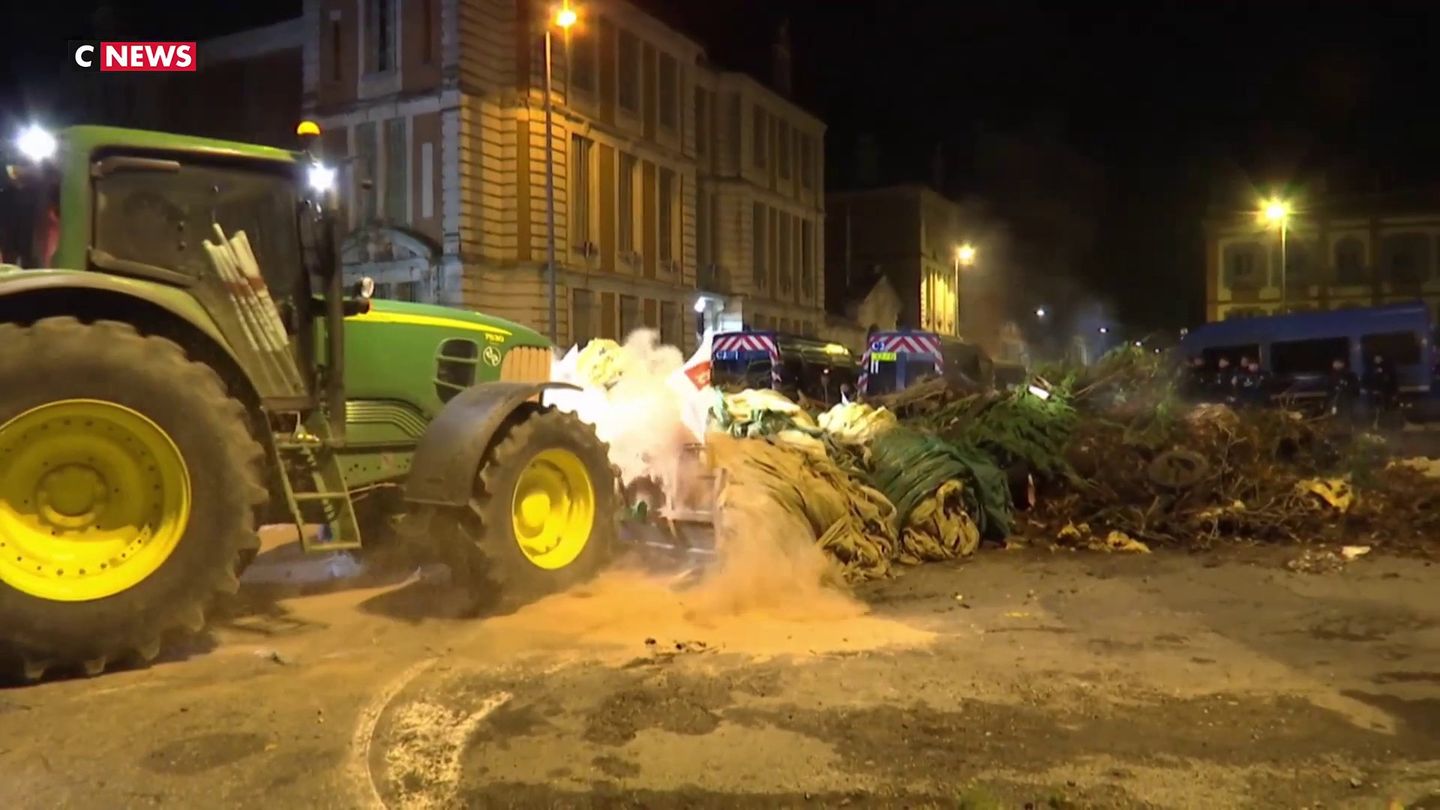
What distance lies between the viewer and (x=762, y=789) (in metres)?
4.29

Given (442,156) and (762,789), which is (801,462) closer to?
(762,789)

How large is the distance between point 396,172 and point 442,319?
83.1ft

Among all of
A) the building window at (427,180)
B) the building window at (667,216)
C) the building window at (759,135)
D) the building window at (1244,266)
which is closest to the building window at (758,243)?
the building window at (759,135)

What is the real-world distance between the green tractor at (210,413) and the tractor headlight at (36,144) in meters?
0.01

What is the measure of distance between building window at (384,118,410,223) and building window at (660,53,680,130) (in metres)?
9.52

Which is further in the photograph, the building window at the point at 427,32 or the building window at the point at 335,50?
the building window at the point at 335,50

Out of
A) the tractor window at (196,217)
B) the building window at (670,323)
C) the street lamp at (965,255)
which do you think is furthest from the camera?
the street lamp at (965,255)

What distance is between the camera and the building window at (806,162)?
4738 cm

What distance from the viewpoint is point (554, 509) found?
7.65 metres

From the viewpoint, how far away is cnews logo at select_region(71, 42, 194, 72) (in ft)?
108

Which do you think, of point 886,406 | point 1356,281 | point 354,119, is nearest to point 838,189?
point 1356,281

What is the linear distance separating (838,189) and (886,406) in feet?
156

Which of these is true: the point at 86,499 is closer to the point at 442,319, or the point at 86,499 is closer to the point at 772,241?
the point at 442,319

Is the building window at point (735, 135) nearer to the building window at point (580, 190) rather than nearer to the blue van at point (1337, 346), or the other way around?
the building window at point (580, 190)
